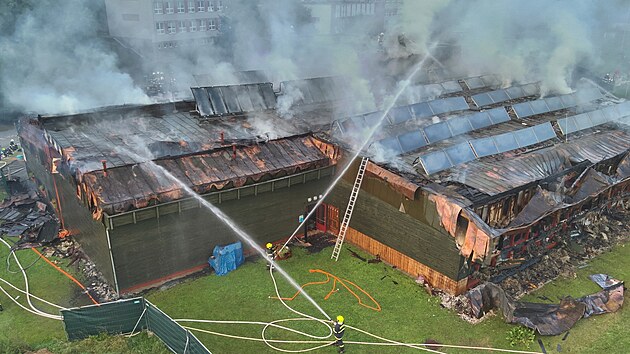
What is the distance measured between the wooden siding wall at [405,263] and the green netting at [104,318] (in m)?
8.03

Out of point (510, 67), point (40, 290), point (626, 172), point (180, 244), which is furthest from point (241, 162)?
point (510, 67)

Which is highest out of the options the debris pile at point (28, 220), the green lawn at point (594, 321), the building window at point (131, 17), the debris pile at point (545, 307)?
the building window at point (131, 17)

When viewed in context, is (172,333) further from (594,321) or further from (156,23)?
(156,23)

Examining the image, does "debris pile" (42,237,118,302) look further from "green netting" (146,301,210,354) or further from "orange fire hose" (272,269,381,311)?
"orange fire hose" (272,269,381,311)

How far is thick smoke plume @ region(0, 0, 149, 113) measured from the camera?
28.2 m

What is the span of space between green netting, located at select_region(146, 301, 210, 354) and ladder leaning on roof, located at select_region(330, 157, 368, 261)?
658cm

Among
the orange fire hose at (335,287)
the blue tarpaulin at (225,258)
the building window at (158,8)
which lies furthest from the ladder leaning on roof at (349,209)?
the building window at (158,8)

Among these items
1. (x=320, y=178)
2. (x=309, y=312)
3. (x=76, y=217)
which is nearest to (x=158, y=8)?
(x=76, y=217)

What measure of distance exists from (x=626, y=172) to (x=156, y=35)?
36651 mm

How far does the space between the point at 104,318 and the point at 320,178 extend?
8752 mm

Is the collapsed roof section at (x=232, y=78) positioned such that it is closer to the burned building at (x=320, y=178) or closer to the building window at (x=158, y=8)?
the burned building at (x=320, y=178)

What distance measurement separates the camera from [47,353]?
11531 mm

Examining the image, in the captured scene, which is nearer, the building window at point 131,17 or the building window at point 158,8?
the building window at point 158,8

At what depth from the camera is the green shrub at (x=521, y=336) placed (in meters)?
12.5
